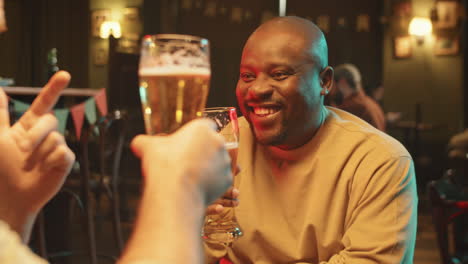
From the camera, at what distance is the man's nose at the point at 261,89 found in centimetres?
139

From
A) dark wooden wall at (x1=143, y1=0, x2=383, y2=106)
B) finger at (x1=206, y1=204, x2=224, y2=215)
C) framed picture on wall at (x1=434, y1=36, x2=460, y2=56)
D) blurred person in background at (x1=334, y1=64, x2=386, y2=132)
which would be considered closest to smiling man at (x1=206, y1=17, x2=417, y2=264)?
finger at (x1=206, y1=204, x2=224, y2=215)

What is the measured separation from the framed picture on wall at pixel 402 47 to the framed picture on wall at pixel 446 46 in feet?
1.10

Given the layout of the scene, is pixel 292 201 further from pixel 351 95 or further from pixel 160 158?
pixel 351 95

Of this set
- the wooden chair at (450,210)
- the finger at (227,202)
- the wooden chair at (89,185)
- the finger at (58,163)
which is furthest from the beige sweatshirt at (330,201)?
the wooden chair at (89,185)

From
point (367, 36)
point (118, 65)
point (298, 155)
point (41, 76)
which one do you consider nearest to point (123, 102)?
point (118, 65)

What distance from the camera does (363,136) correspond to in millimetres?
1394

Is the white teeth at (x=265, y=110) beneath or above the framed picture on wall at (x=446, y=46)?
beneath

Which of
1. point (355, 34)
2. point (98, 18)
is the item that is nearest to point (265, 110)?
point (355, 34)

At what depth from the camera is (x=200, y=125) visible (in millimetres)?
673

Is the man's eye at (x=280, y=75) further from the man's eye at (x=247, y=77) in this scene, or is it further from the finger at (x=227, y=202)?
the finger at (x=227, y=202)

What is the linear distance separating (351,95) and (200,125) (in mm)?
3630

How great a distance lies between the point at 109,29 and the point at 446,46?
4348 mm

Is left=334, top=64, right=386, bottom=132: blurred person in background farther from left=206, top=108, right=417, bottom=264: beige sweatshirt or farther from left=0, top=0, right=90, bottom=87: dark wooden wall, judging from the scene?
left=0, top=0, right=90, bottom=87: dark wooden wall

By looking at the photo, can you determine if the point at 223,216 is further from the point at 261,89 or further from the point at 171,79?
the point at 171,79
